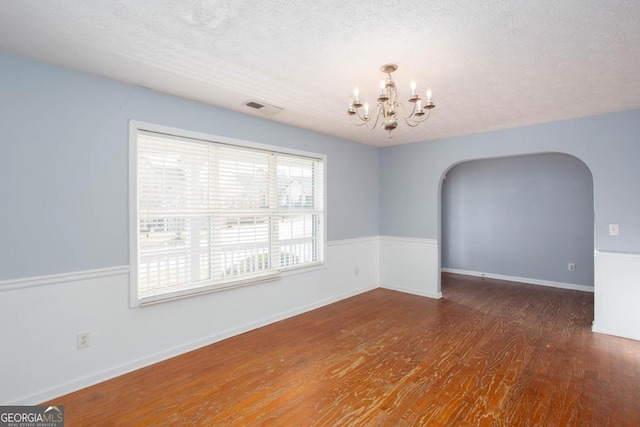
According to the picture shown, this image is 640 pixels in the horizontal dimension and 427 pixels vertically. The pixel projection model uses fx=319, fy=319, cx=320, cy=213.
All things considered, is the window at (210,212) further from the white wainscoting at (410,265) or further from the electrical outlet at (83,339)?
the white wainscoting at (410,265)

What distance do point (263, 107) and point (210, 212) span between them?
124cm

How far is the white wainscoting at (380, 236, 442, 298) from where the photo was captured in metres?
5.01

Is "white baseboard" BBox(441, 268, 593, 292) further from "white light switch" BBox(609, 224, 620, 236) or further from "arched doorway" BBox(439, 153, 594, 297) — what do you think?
"white light switch" BBox(609, 224, 620, 236)

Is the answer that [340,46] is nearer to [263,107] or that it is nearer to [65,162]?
[263,107]

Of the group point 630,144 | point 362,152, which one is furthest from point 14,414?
point 630,144

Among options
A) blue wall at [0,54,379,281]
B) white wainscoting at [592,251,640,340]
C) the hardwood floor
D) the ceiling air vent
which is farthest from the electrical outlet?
white wainscoting at [592,251,640,340]

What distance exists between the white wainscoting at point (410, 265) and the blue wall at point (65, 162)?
3790 mm

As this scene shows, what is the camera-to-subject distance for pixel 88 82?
8.42 ft

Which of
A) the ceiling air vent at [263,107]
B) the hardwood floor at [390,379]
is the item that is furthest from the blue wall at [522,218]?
the ceiling air vent at [263,107]

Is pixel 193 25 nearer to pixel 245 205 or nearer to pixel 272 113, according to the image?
pixel 272 113

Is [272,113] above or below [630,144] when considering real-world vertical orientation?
above

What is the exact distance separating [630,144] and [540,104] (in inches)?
46.7

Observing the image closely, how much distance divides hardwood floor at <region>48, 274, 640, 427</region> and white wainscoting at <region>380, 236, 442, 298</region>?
1061mm

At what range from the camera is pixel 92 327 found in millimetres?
2566
